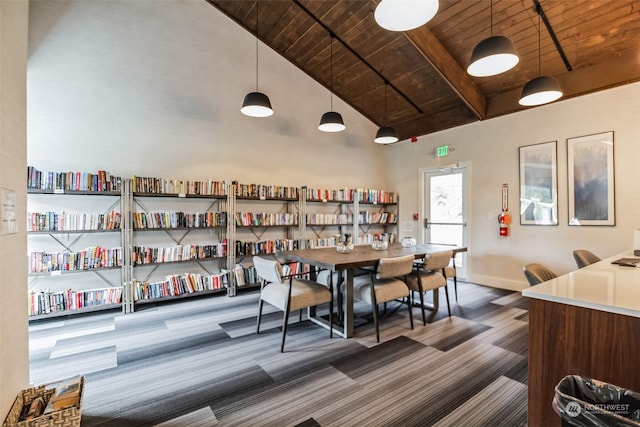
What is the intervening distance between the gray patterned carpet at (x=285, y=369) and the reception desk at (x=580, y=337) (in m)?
0.57

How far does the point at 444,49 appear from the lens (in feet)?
14.2

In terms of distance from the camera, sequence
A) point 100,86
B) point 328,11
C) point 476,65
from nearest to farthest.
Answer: point 476,65, point 100,86, point 328,11

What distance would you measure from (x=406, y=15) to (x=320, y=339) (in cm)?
291

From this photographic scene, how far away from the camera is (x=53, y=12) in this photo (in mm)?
3695

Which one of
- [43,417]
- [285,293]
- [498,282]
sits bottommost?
A: [498,282]

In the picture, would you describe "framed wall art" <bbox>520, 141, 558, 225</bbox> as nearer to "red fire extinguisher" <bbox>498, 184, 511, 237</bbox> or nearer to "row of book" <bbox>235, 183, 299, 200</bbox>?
"red fire extinguisher" <bbox>498, 184, 511, 237</bbox>

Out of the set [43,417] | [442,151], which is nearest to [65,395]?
[43,417]

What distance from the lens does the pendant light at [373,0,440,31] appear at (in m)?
2.01

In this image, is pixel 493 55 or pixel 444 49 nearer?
pixel 493 55

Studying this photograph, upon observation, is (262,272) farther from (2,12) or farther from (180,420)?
(2,12)

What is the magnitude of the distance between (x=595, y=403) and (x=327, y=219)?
15.4 ft

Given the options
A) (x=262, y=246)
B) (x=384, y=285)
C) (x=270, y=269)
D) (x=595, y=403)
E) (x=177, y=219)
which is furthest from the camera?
(x=262, y=246)

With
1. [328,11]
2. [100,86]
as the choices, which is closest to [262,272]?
[100,86]

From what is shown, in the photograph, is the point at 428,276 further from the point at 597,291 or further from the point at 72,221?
the point at 72,221
